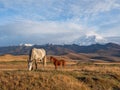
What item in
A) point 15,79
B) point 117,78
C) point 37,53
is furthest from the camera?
point 37,53

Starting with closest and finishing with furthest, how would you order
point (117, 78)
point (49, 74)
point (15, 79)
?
point (15, 79) → point (49, 74) → point (117, 78)

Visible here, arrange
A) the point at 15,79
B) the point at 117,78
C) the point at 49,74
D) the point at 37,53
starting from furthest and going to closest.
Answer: the point at 37,53, the point at 117,78, the point at 49,74, the point at 15,79

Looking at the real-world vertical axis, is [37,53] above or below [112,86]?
above

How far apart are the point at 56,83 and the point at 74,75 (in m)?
3.85

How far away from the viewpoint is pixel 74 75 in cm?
3428

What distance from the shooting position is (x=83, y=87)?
31516 millimetres

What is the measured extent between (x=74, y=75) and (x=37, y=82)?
5080mm

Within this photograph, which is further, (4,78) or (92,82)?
(92,82)

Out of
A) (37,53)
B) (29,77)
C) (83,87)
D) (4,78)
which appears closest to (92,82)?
(83,87)

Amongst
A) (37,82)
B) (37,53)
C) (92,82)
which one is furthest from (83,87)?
(37,53)

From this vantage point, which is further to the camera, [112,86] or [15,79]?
[112,86]

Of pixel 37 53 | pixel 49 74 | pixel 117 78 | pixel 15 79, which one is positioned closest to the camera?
pixel 15 79

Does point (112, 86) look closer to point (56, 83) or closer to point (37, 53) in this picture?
point (56, 83)

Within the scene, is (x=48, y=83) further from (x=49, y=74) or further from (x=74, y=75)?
(x=74, y=75)
